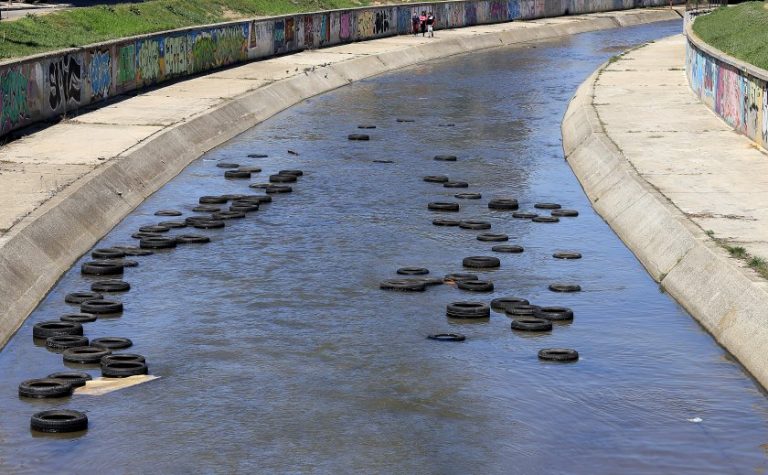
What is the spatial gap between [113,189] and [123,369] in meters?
11.2

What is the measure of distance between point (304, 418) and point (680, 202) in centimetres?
1143

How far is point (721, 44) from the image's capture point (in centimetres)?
4484

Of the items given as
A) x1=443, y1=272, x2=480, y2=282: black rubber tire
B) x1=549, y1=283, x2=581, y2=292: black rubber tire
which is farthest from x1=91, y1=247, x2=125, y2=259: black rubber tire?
x1=549, y1=283, x2=581, y2=292: black rubber tire

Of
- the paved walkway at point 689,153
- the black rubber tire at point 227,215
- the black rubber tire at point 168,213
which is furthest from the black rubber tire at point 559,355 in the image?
the black rubber tire at point 168,213

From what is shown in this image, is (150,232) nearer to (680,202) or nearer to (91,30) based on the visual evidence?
(680,202)

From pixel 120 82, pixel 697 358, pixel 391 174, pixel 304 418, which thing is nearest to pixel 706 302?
pixel 697 358

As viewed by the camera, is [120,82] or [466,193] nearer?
[466,193]

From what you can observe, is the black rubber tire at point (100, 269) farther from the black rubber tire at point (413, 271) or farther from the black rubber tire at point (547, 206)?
the black rubber tire at point (547, 206)

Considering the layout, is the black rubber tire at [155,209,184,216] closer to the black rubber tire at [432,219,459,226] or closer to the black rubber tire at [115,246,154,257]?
the black rubber tire at [115,246,154,257]

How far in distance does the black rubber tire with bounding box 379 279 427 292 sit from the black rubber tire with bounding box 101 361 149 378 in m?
5.18

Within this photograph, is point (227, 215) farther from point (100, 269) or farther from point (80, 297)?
point (80, 297)

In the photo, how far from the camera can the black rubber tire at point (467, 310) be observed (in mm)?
19688

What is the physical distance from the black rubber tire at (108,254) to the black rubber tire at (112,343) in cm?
489

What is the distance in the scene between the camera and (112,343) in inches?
715
